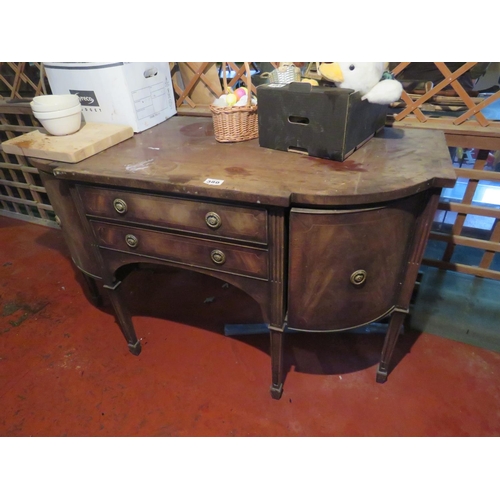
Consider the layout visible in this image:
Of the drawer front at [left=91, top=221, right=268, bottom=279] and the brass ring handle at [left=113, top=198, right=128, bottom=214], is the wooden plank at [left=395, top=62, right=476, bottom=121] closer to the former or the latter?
the drawer front at [left=91, top=221, right=268, bottom=279]

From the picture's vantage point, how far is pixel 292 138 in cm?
111

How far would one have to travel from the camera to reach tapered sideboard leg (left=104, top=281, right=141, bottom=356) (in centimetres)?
139

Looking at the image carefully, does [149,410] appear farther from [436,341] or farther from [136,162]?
[436,341]

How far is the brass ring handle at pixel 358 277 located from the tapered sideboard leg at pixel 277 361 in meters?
0.30

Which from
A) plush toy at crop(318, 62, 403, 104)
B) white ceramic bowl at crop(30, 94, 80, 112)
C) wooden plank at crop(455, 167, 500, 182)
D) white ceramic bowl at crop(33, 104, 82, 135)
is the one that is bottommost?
wooden plank at crop(455, 167, 500, 182)

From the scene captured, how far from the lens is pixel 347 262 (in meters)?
0.98

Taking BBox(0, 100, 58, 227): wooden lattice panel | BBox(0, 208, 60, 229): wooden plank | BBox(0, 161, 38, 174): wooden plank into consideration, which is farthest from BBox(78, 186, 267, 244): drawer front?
BBox(0, 208, 60, 229): wooden plank

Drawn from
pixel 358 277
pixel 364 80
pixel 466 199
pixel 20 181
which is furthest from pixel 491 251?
pixel 20 181

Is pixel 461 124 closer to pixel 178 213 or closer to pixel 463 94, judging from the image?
pixel 463 94

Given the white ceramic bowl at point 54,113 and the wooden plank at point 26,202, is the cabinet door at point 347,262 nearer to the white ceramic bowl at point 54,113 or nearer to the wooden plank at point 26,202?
the white ceramic bowl at point 54,113

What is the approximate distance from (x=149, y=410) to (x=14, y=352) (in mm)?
743

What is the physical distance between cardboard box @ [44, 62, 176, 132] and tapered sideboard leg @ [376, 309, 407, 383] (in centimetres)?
116

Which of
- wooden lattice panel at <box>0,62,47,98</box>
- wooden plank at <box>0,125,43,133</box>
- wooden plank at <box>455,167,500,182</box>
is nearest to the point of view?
wooden plank at <box>455,167,500,182</box>

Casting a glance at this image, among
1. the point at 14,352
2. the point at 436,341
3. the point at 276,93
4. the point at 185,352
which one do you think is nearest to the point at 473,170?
the point at 436,341
